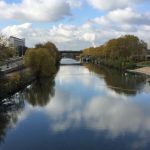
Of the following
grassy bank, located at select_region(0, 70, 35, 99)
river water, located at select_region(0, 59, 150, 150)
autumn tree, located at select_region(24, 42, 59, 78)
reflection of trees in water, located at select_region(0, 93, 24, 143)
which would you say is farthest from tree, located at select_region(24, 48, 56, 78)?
reflection of trees in water, located at select_region(0, 93, 24, 143)

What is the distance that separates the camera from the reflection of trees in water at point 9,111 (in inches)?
1007

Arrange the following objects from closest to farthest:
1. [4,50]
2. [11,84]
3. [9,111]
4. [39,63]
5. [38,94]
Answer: [9,111] → [11,84] → [38,94] → [4,50] → [39,63]

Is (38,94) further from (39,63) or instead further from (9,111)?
(39,63)

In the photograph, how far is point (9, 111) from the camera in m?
30.4

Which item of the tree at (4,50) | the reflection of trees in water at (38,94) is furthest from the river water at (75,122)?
the tree at (4,50)

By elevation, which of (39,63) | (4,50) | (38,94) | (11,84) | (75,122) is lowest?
(38,94)

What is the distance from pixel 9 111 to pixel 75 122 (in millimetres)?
6300

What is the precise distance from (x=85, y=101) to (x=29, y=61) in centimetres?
2486

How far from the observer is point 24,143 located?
2142 centimetres

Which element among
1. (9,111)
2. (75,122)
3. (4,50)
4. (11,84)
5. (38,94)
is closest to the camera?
(75,122)

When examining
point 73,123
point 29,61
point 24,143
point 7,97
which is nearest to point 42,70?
point 29,61

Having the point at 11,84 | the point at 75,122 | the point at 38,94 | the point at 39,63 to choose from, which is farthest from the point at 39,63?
the point at 75,122

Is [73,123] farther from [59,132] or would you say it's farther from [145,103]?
[145,103]

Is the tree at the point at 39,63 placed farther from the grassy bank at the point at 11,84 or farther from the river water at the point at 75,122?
the river water at the point at 75,122
